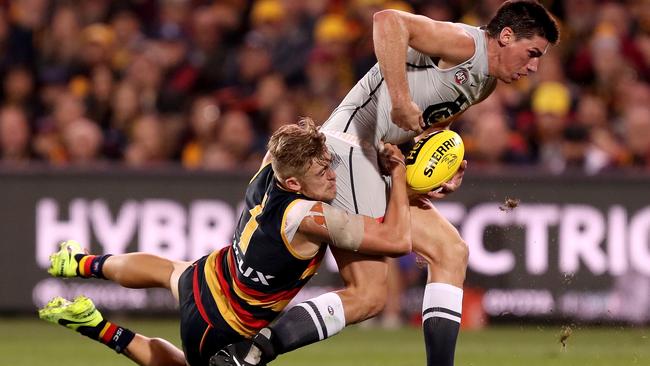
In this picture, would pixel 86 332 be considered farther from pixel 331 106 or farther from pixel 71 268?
pixel 331 106

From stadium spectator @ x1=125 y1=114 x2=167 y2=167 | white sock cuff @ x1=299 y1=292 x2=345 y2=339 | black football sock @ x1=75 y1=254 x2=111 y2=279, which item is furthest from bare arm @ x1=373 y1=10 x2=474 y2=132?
stadium spectator @ x1=125 y1=114 x2=167 y2=167

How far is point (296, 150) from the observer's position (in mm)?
6977

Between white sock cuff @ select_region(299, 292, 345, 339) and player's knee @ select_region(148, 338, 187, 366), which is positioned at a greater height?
white sock cuff @ select_region(299, 292, 345, 339)

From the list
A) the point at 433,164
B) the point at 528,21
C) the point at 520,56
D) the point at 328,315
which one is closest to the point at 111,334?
the point at 328,315

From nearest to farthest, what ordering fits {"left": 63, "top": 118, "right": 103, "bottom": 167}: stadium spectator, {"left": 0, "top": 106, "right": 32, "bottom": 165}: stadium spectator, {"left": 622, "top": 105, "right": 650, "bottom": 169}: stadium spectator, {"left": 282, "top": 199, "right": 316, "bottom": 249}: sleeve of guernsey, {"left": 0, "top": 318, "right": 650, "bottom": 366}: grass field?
{"left": 282, "top": 199, "right": 316, "bottom": 249}: sleeve of guernsey → {"left": 0, "top": 318, "right": 650, "bottom": 366}: grass field → {"left": 622, "top": 105, "right": 650, "bottom": 169}: stadium spectator → {"left": 63, "top": 118, "right": 103, "bottom": 167}: stadium spectator → {"left": 0, "top": 106, "right": 32, "bottom": 165}: stadium spectator

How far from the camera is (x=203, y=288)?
7.51 meters

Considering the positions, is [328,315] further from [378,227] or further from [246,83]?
[246,83]

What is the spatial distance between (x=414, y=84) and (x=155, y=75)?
7.57 meters

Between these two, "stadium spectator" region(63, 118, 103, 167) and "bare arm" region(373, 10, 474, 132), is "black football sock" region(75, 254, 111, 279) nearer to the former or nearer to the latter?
"bare arm" region(373, 10, 474, 132)

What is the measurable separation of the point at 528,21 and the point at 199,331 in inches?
98.4

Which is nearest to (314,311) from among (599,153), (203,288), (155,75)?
(203,288)

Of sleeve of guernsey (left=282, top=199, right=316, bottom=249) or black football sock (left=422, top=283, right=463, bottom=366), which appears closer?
sleeve of guernsey (left=282, top=199, right=316, bottom=249)

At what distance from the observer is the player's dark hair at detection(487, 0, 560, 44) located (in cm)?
711

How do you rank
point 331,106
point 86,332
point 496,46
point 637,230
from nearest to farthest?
point 496,46
point 86,332
point 637,230
point 331,106
